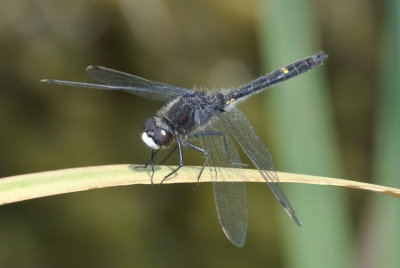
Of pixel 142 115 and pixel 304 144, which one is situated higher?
pixel 142 115

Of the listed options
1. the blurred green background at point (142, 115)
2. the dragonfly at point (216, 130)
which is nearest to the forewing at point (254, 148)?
the dragonfly at point (216, 130)

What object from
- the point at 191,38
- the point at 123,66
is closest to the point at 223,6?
the point at 191,38

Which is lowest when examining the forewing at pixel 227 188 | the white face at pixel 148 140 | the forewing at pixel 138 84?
the forewing at pixel 227 188

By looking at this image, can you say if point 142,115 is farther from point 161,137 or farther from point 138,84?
point 161,137

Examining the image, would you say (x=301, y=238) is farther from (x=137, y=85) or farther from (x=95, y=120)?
(x=95, y=120)

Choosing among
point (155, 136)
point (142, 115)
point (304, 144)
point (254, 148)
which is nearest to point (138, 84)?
point (155, 136)

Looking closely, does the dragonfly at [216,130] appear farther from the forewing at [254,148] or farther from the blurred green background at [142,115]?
the blurred green background at [142,115]
